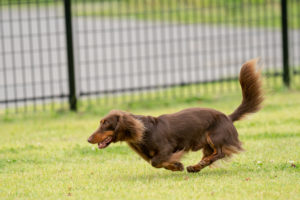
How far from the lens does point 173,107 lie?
35.1ft

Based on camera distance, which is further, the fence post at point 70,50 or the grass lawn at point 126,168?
the fence post at point 70,50

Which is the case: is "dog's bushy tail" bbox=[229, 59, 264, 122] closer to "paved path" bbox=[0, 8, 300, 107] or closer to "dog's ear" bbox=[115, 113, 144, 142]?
"dog's ear" bbox=[115, 113, 144, 142]

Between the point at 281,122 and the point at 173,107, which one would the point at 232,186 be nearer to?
the point at 281,122

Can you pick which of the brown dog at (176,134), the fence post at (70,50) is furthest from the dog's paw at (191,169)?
the fence post at (70,50)

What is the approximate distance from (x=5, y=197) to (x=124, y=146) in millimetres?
2531

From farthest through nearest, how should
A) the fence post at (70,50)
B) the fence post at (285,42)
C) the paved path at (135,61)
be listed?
the paved path at (135,61), the fence post at (285,42), the fence post at (70,50)

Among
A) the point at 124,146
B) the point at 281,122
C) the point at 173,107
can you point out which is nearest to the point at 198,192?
the point at 124,146

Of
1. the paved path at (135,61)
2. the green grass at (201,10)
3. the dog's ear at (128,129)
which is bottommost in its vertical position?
the paved path at (135,61)

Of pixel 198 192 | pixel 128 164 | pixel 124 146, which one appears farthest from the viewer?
pixel 124 146

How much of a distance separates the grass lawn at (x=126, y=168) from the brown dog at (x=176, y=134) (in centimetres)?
21

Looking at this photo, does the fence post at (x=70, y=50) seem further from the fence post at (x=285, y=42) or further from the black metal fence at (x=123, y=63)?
the fence post at (x=285, y=42)

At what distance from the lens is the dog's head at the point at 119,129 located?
19.8 feet

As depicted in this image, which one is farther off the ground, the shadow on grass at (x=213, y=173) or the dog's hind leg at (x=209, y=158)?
the dog's hind leg at (x=209, y=158)

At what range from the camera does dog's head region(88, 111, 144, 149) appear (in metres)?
6.04
